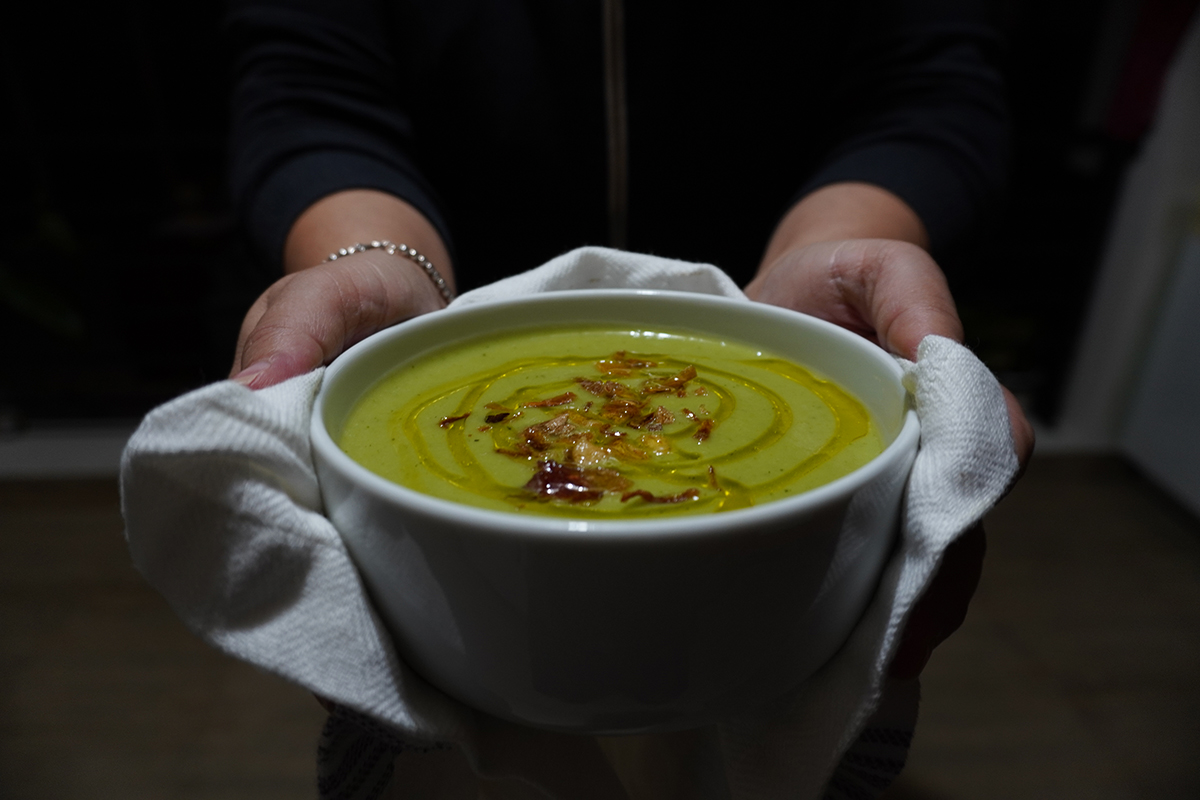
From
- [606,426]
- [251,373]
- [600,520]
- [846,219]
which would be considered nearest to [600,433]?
[606,426]

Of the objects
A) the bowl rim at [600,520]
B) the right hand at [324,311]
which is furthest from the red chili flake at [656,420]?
the right hand at [324,311]

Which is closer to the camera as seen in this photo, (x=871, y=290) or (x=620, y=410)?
(x=620, y=410)

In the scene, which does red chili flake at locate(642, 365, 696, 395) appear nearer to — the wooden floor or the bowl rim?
the bowl rim

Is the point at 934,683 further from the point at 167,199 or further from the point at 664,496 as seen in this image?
the point at 167,199

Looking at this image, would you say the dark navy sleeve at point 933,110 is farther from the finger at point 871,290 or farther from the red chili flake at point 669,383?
the red chili flake at point 669,383

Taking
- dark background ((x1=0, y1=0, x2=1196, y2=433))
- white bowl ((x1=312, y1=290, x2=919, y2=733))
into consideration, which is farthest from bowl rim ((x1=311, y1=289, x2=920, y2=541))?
dark background ((x1=0, y1=0, x2=1196, y2=433))
